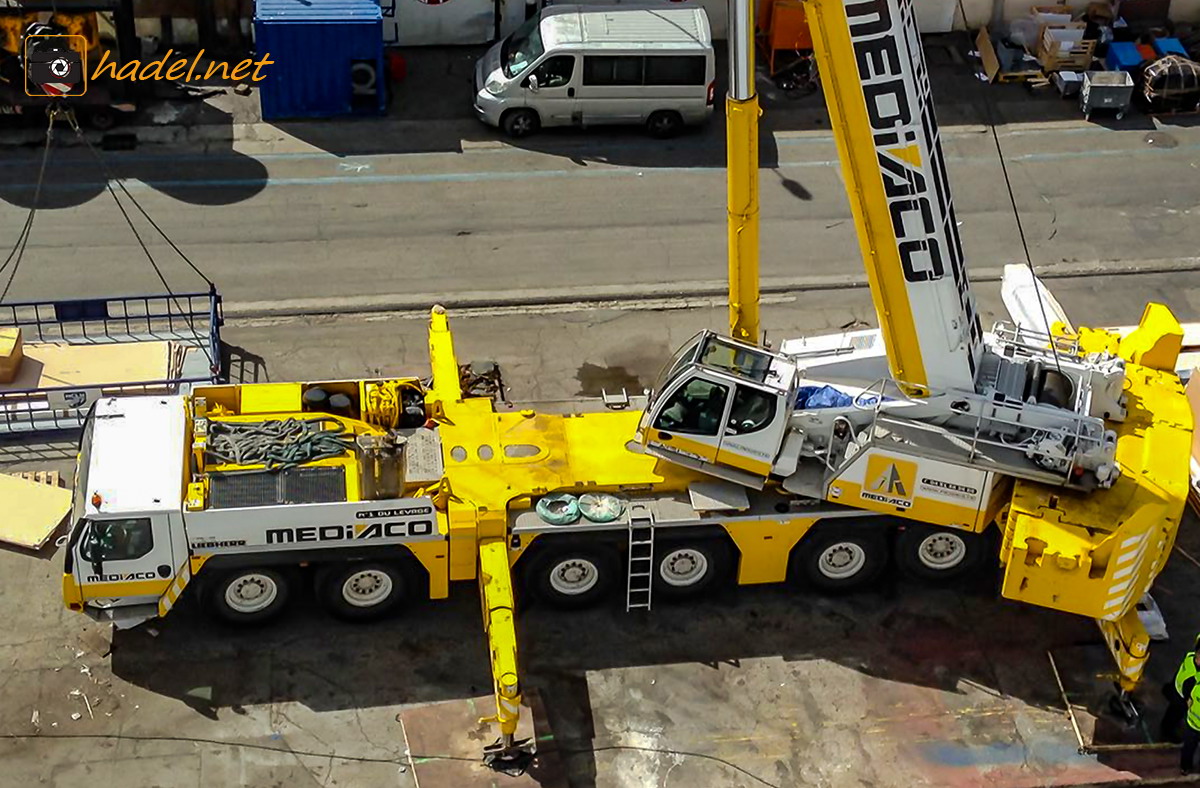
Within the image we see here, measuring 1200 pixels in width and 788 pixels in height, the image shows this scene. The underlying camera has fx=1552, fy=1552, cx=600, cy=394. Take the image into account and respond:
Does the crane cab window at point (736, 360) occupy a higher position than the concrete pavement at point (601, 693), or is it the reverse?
the crane cab window at point (736, 360)

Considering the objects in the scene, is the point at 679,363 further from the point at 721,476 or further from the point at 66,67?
the point at 66,67

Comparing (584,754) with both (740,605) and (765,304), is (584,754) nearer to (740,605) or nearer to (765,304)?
(740,605)

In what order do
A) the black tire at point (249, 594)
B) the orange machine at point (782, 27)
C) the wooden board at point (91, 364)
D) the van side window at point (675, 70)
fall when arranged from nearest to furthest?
the black tire at point (249, 594) < the wooden board at point (91, 364) < the van side window at point (675, 70) < the orange machine at point (782, 27)

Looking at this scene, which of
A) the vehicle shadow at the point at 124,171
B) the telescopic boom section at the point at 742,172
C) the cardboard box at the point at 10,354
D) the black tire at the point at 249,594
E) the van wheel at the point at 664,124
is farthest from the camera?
the van wheel at the point at 664,124

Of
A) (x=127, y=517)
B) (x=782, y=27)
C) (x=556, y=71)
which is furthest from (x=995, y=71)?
(x=127, y=517)

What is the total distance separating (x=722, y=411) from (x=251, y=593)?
19.7 ft

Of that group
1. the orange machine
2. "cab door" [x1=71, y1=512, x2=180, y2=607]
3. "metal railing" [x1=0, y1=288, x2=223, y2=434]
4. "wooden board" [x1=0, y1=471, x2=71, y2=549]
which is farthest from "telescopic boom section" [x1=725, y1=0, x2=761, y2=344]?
the orange machine

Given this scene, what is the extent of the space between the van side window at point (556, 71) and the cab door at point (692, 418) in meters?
11.3

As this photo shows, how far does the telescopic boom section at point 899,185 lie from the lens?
1592cm

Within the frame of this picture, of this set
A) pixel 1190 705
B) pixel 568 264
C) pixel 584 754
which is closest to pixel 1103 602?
pixel 1190 705

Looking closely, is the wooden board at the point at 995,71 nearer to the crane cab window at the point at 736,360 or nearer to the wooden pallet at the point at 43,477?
the crane cab window at the point at 736,360

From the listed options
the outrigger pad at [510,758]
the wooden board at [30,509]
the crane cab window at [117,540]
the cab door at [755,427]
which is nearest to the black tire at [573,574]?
the cab door at [755,427]

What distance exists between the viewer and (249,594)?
60.8 feet

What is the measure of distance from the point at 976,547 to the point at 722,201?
32.9ft
